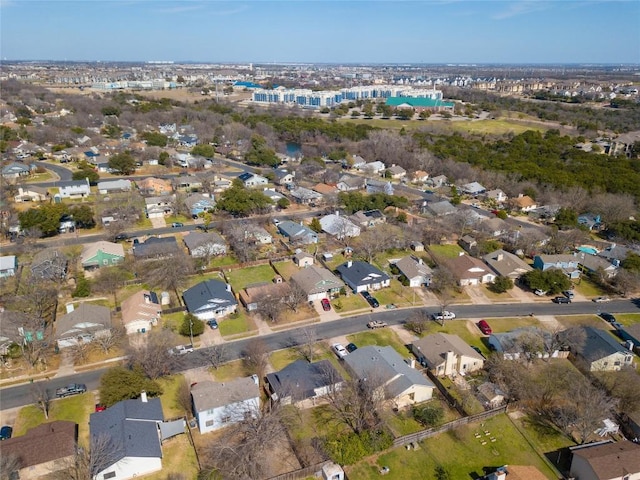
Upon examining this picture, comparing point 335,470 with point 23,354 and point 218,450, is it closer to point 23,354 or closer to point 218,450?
point 218,450

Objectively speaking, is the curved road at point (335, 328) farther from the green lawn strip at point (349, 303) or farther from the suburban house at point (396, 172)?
the suburban house at point (396, 172)

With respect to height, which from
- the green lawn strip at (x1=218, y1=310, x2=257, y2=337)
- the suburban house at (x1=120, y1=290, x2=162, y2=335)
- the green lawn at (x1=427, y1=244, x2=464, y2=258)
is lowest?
the green lawn strip at (x1=218, y1=310, x2=257, y2=337)

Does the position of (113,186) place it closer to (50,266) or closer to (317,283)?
(50,266)

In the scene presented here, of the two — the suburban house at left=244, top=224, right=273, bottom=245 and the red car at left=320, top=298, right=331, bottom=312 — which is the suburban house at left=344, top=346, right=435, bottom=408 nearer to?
the red car at left=320, top=298, right=331, bottom=312

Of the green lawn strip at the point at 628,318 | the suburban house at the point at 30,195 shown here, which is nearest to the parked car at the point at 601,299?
the green lawn strip at the point at 628,318

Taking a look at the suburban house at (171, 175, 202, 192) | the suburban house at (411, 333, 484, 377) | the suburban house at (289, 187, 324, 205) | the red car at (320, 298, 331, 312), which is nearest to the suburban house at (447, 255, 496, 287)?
the suburban house at (411, 333, 484, 377)

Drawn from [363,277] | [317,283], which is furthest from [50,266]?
[363,277]
